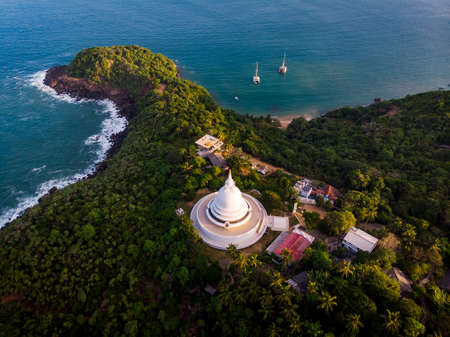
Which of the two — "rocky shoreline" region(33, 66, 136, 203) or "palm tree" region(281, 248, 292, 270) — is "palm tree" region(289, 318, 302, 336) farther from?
"rocky shoreline" region(33, 66, 136, 203)

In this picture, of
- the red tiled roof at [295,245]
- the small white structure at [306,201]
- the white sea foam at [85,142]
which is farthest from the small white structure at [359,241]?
the white sea foam at [85,142]

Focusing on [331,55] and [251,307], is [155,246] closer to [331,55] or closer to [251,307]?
[251,307]

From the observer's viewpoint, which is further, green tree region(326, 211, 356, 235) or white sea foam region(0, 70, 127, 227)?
white sea foam region(0, 70, 127, 227)

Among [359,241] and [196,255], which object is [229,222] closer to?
[196,255]

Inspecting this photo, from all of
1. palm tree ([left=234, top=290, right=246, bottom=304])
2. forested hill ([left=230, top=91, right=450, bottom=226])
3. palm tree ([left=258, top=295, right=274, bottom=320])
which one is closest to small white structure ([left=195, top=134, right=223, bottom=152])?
forested hill ([left=230, top=91, right=450, bottom=226])

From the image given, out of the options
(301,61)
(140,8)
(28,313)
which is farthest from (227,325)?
(140,8)

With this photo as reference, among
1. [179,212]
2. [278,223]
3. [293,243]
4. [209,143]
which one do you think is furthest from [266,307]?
[209,143]
